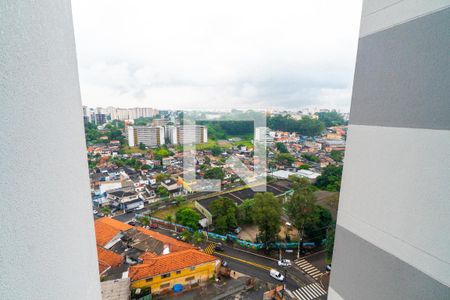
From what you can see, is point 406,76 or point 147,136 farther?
point 147,136

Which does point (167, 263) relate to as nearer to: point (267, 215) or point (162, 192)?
point (267, 215)

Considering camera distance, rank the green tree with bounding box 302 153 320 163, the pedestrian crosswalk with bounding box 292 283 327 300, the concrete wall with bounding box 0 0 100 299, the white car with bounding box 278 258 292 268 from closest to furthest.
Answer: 1. the concrete wall with bounding box 0 0 100 299
2. the pedestrian crosswalk with bounding box 292 283 327 300
3. the white car with bounding box 278 258 292 268
4. the green tree with bounding box 302 153 320 163

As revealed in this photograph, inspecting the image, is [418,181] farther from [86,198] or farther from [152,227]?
[152,227]

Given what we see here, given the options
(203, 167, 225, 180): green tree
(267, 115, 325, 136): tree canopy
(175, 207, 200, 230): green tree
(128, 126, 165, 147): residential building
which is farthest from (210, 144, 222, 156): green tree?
(128, 126, 165, 147): residential building

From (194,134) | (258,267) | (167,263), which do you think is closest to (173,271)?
(167,263)

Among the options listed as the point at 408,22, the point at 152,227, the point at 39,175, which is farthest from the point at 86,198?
the point at 152,227

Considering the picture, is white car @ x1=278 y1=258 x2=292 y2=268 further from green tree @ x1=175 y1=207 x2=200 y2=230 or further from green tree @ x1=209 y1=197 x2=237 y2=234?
green tree @ x1=175 y1=207 x2=200 y2=230
